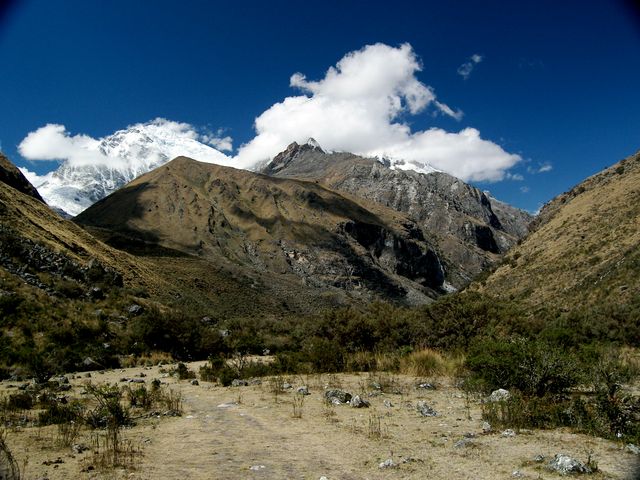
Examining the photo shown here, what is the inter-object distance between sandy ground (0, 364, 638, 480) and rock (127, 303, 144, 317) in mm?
22502

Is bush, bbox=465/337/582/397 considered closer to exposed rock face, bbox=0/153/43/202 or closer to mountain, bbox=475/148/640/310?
mountain, bbox=475/148/640/310

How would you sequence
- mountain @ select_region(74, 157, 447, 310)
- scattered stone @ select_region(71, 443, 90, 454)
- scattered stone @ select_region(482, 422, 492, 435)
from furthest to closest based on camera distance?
mountain @ select_region(74, 157, 447, 310), scattered stone @ select_region(482, 422, 492, 435), scattered stone @ select_region(71, 443, 90, 454)

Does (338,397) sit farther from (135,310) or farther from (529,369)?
(135,310)

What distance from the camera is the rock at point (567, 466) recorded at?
612cm

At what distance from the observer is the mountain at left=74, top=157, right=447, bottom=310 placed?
406 feet

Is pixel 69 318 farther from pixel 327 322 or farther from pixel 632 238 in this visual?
pixel 632 238

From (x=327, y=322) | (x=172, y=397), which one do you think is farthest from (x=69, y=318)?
(x=172, y=397)

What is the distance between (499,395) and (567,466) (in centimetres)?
443

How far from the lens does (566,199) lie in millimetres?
79625

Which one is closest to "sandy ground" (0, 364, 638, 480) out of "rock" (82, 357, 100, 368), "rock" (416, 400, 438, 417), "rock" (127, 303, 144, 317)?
"rock" (416, 400, 438, 417)

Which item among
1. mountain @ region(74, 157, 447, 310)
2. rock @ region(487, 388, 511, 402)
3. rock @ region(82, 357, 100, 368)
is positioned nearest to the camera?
rock @ region(487, 388, 511, 402)

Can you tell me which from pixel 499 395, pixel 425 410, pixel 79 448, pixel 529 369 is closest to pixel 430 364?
pixel 499 395

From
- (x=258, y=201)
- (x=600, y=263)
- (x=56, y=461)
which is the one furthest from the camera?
(x=258, y=201)

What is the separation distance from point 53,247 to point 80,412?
3558 centimetres
